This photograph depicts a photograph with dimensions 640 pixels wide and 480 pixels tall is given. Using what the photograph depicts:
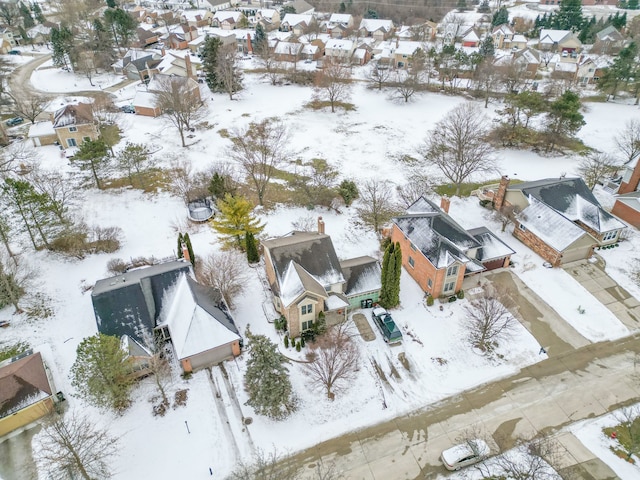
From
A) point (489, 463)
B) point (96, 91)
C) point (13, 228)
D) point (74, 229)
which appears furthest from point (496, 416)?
point (96, 91)

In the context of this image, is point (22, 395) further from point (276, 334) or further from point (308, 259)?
point (308, 259)

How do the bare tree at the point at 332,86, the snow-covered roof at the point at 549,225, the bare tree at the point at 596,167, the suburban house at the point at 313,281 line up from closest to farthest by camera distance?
1. the suburban house at the point at 313,281
2. the snow-covered roof at the point at 549,225
3. the bare tree at the point at 596,167
4. the bare tree at the point at 332,86

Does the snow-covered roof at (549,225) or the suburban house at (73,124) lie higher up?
the suburban house at (73,124)

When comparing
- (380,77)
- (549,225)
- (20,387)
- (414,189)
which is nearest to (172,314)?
(20,387)

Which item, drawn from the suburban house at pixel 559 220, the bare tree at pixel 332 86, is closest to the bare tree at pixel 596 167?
the suburban house at pixel 559 220

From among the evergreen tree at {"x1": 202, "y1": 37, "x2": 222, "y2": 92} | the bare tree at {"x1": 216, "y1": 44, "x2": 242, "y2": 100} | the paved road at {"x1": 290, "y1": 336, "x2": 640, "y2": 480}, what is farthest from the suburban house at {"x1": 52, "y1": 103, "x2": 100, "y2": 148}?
the paved road at {"x1": 290, "y1": 336, "x2": 640, "y2": 480}

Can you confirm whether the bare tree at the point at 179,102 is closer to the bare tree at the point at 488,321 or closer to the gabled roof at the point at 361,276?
the gabled roof at the point at 361,276
